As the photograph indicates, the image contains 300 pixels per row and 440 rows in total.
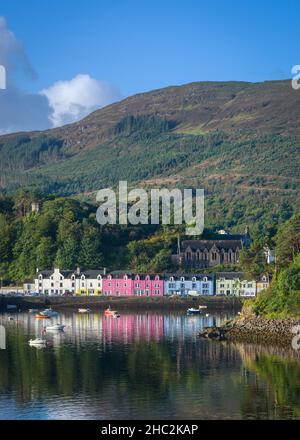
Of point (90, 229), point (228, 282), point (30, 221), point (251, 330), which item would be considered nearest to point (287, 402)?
point (251, 330)

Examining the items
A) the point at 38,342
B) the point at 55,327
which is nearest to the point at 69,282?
the point at 55,327

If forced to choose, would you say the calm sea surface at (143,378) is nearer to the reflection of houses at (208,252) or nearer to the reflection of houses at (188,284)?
the reflection of houses at (188,284)

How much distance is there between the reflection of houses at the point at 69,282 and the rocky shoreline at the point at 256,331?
3619cm

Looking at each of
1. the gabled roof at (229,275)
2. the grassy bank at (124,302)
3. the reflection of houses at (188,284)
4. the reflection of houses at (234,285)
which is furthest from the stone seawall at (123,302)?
the gabled roof at (229,275)

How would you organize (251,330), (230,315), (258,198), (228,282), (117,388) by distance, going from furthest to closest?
(258,198) → (228,282) → (230,315) → (251,330) → (117,388)

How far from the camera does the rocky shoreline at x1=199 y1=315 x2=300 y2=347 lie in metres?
52.2

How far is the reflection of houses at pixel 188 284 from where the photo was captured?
91.1 m

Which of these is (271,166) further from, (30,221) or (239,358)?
(239,358)

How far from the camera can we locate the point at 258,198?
14238cm

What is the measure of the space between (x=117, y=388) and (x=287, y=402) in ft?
23.2

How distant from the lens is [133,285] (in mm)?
91188

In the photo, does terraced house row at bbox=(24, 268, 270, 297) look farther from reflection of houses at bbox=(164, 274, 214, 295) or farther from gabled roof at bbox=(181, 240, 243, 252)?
gabled roof at bbox=(181, 240, 243, 252)

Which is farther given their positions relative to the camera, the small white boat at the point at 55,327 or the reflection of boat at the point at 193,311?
the reflection of boat at the point at 193,311
